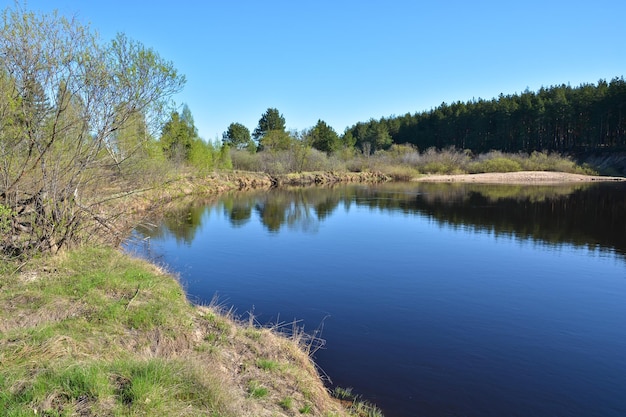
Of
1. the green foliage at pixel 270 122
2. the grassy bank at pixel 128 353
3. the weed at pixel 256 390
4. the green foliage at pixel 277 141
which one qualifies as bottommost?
the weed at pixel 256 390

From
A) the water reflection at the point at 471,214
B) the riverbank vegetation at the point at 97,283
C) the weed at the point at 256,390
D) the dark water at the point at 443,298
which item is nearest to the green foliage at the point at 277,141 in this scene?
the water reflection at the point at 471,214

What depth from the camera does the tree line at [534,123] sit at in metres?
72.1

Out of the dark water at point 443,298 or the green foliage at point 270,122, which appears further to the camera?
the green foliage at point 270,122

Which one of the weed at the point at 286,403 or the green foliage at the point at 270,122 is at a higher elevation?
the green foliage at the point at 270,122

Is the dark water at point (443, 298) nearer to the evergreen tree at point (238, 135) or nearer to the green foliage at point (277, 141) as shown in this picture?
the green foliage at point (277, 141)

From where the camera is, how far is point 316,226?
25578 mm

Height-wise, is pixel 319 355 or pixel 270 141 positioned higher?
pixel 270 141

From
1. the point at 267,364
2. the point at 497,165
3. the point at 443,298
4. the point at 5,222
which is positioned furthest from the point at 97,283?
the point at 497,165

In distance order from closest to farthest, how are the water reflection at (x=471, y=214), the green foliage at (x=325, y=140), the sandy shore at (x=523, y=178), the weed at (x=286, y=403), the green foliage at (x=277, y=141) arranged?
the weed at (x=286, y=403) → the water reflection at (x=471, y=214) → the sandy shore at (x=523, y=178) → the green foliage at (x=277, y=141) → the green foliage at (x=325, y=140)

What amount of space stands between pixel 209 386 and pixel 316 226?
2090 cm

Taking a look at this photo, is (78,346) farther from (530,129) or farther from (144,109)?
(530,129)

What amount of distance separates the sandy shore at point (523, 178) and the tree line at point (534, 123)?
10.9 meters

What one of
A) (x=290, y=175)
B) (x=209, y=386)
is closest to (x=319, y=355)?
(x=209, y=386)

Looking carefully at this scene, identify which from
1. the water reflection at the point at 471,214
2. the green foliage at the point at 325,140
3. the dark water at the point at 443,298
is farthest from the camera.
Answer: the green foliage at the point at 325,140
